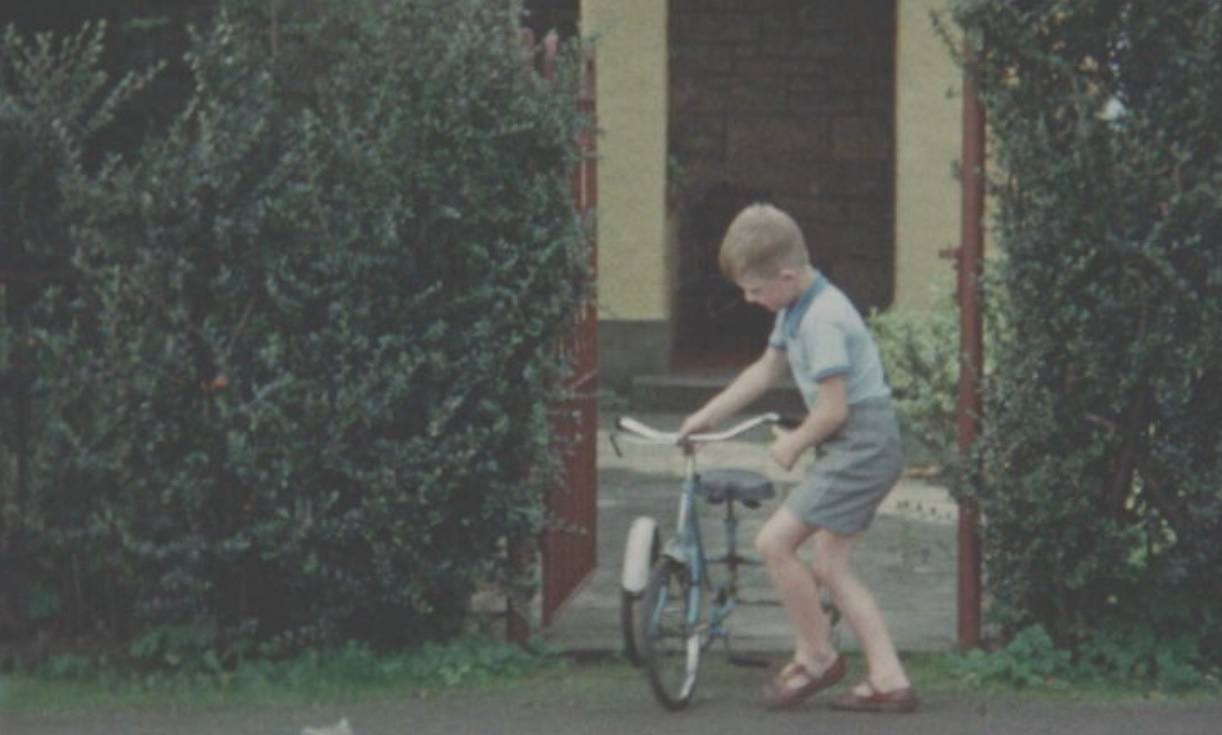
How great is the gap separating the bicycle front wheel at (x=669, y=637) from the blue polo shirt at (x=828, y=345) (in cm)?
68

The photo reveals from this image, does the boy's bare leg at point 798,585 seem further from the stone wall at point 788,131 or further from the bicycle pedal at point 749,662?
the stone wall at point 788,131

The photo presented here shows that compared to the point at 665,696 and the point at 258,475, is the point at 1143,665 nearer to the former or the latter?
the point at 665,696

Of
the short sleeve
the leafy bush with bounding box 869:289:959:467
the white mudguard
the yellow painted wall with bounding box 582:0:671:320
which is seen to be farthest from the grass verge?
the yellow painted wall with bounding box 582:0:671:320

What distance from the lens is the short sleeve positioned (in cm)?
745

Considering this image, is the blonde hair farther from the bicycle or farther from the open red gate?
the open red gate

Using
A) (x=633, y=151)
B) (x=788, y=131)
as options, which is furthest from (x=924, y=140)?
(x=788, y=131)

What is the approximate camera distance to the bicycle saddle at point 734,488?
7.79 m

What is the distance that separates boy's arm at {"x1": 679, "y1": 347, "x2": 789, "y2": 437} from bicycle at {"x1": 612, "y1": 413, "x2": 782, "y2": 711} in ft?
0.16

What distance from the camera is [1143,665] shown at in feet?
26.6

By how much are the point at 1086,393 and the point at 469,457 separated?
6.22ft

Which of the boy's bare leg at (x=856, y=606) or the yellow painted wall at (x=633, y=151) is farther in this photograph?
the yellow painted wall at (x=633, y=151)

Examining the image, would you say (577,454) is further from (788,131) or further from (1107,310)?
(788,131)

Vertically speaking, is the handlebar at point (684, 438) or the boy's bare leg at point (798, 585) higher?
the handlebar at point (684, 438)

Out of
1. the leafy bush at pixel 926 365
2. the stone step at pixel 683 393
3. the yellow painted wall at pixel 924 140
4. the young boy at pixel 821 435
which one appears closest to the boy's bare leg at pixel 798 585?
the young boy at pixel 821 435
